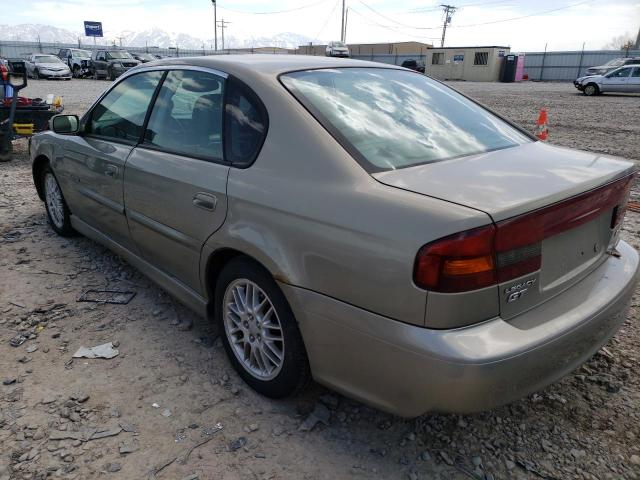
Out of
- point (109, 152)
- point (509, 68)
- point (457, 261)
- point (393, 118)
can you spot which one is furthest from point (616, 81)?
point (457, 261)

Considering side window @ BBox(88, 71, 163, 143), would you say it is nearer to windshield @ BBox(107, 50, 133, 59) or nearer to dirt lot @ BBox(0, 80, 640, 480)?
dirt lot @ BBox(0, 80, 640, 480)

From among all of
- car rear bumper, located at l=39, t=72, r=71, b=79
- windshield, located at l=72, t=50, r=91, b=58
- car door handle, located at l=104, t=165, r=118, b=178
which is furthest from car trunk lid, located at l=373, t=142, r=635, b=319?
windshield, located at l=72, t=50, r=91, b=58

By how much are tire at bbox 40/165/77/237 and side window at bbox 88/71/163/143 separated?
39.3 inches

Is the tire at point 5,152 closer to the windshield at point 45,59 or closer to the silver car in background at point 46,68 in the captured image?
the silver car in background at point 46,68

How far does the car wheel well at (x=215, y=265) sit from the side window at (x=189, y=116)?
485 mm

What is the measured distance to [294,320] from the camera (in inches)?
89.1

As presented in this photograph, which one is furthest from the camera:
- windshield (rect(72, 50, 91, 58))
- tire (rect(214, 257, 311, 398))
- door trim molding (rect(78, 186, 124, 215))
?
windshield (rect(72, 50, 91, 58))

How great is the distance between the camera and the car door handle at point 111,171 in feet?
11.0

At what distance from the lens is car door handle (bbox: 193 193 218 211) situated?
2516 mm

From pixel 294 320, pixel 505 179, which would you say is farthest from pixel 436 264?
pixel 294 320

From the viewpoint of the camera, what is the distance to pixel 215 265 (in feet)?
8.89

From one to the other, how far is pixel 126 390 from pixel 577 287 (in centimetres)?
224

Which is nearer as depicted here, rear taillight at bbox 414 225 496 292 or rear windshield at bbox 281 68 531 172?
rear taillight at bbox 414 225 496 292

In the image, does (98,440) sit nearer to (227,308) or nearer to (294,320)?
(227,308)
